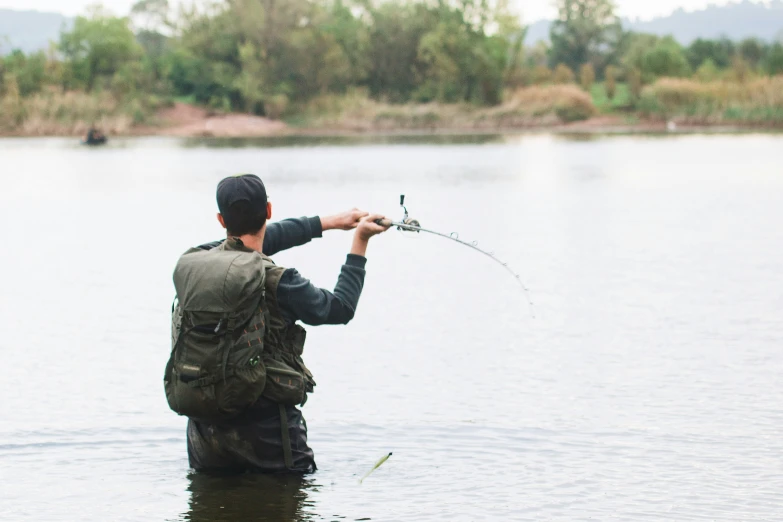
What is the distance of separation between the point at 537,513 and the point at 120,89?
279 feet

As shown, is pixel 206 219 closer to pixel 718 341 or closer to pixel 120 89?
pixel 718 341

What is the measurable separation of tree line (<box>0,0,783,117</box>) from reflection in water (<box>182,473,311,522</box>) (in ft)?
272

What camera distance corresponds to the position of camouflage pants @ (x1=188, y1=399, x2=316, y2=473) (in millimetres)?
5438

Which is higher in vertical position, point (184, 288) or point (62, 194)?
point (184, 288)

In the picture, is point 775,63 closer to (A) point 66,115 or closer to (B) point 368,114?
(B) point 368,114

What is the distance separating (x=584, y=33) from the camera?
119 m

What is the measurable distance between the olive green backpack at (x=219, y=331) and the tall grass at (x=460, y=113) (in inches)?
3029

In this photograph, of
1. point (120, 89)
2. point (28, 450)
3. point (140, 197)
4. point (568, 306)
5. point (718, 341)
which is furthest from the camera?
point (120, 89)

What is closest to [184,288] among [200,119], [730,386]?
[730,386]

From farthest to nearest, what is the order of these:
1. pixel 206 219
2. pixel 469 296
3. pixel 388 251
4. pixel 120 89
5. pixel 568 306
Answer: pixel 120 89, pixel 206 219, pixel 388 251, pixel 469 296, pixel 568 306

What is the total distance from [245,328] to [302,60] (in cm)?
8974

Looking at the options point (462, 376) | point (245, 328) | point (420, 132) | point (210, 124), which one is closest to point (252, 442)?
point (245, 328)

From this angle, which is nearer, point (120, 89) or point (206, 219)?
point (206, 219)

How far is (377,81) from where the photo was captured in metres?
95.9
